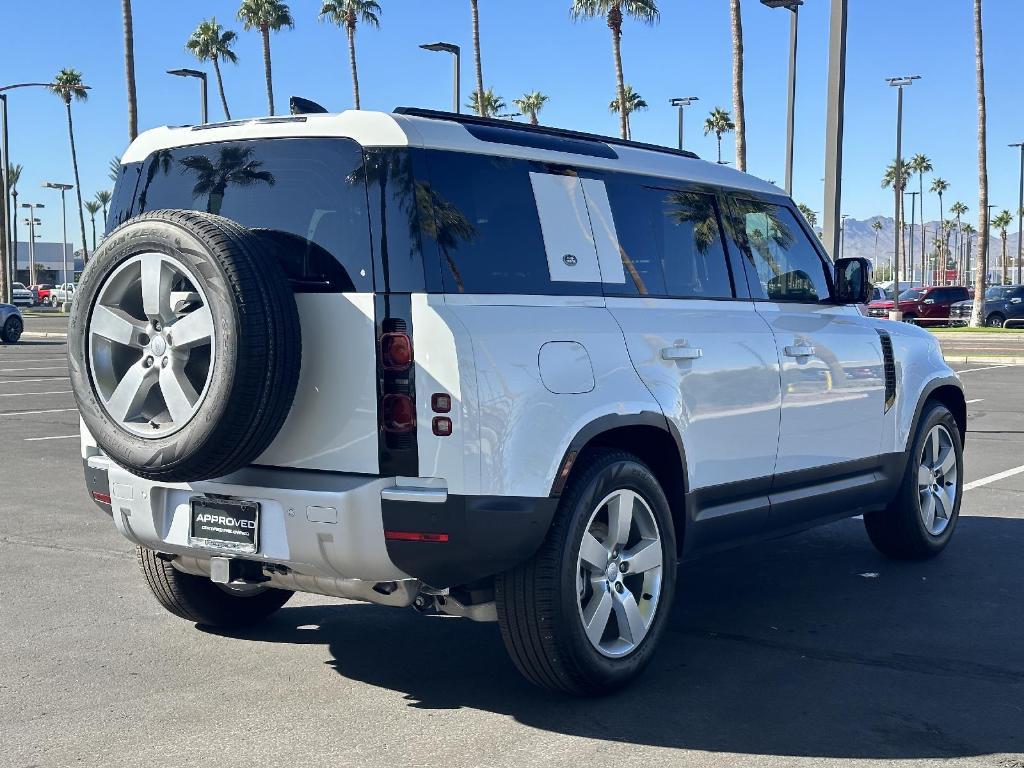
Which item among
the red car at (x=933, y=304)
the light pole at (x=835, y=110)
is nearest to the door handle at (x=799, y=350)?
the light pole at (x=835, y=110)

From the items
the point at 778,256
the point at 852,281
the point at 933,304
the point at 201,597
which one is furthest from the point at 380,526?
the point at 933,304

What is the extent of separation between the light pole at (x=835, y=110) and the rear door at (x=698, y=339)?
1025 centimetres

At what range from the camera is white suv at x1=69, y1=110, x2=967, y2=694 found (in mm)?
4195

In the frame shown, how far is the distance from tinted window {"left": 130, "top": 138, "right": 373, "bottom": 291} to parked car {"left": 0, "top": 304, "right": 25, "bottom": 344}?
29866 millimetres

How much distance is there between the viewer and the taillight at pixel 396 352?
13.8 feet

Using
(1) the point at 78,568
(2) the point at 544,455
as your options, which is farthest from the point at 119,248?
(1) the point at 78,568

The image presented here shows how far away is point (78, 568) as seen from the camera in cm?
691

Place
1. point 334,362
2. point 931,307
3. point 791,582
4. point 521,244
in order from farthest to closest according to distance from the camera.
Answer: point 931,307 → point 791,582 → point 521,244 → point 334,362

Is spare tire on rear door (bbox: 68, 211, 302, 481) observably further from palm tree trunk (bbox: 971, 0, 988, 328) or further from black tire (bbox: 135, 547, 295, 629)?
palm tree trunk (bbox: 971, 0, 988, 328)

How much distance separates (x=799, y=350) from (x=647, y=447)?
1.18 m

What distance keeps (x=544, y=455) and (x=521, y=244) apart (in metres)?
0.78

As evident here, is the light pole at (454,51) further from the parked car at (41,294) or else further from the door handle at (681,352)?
the parked car at (41,294)

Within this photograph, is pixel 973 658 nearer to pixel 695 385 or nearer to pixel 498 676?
pixel 695 385

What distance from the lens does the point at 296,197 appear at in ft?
14.8
